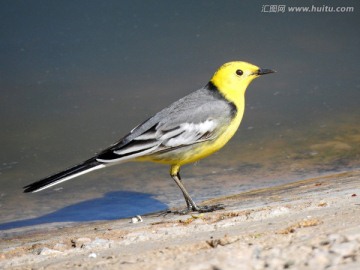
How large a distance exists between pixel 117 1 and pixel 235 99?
8.05 m

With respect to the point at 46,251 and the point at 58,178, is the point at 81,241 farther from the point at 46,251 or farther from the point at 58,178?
the point at 58,178

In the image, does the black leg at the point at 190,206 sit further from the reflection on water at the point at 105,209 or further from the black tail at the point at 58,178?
the black tail at the point at 58,178

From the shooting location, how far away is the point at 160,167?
881 cm

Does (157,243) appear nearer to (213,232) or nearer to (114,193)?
(213,232)

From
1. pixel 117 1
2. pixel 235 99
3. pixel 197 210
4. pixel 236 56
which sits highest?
pixel 117 1

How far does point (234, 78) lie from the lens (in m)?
7.30

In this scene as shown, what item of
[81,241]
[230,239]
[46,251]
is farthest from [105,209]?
[230,239]

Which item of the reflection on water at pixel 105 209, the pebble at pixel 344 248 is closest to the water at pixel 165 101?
the reflection on water at pixel 105 209

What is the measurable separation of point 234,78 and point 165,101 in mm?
3064

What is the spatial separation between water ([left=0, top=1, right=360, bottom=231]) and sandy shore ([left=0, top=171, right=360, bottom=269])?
1.27 m

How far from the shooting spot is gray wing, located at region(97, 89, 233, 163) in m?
6.77

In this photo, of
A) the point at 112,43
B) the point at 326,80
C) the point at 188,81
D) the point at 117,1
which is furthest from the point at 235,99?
the point at 117,1

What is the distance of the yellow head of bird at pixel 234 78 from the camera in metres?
7.24

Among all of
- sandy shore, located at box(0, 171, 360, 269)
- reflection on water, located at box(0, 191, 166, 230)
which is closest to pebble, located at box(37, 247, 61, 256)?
sandy shore, located at box(0, 171, 360, 269)
